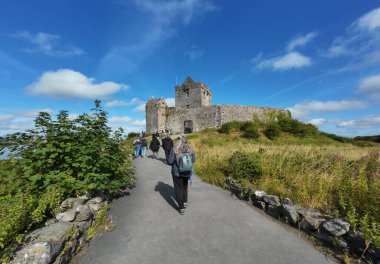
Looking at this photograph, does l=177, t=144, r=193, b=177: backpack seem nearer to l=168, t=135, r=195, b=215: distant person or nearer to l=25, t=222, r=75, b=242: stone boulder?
l=168, t=135, r=195, b=215: distant person

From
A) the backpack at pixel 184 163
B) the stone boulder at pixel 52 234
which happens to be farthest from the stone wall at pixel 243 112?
the stone boulder at pixel 52 234

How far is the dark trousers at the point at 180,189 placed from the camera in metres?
5.36

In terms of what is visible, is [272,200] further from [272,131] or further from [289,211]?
[272,131]

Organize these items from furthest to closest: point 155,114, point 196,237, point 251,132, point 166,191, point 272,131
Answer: point 155,114 → point 272,131 → point 251,132 → point 166,191 → point 196,237

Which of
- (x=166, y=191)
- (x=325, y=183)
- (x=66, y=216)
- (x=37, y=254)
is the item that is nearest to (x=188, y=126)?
(x=166, y=191)

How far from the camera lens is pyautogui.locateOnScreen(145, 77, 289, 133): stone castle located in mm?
37500

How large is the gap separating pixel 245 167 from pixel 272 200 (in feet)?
7.70

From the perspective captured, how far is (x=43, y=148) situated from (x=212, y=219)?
4.61 meters

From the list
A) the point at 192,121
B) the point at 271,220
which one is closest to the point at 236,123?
the point at 192,121

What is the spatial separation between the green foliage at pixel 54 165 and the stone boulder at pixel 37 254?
1.00 m

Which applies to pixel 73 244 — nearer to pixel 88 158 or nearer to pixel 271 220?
pixel 88 158

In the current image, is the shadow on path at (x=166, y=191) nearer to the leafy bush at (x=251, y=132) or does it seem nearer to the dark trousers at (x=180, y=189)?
the dark trousers at (x=180, y=189)

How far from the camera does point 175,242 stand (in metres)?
4.00

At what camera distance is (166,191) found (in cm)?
731
